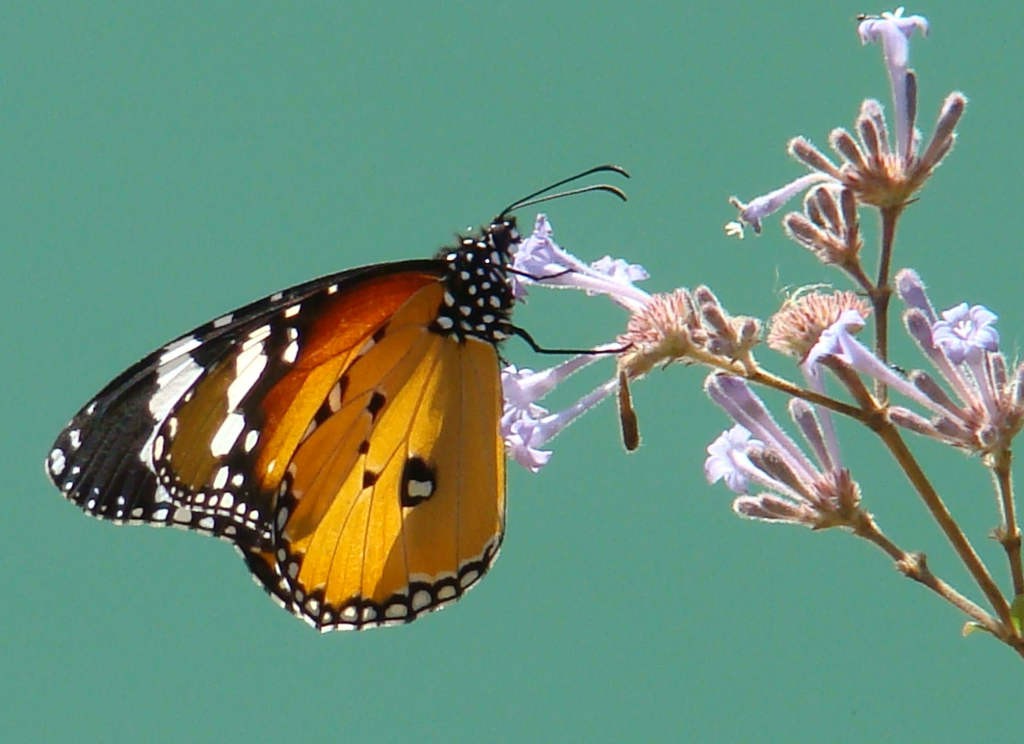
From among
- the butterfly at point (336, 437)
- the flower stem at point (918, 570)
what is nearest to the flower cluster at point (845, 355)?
the flower stem at point (918, 570)

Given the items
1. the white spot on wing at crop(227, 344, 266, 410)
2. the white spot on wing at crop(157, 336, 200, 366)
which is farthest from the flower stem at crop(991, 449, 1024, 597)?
the white spot on wing at crop(157, 336, 200, 366)

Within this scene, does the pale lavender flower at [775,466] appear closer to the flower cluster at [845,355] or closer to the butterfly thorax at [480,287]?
the flower cluster at [845,355]

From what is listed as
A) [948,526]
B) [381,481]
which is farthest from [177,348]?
[948,526]

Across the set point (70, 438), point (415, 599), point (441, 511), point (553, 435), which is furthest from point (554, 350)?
point (70, 438)

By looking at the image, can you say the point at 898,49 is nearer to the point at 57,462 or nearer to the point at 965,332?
the point at 965,332

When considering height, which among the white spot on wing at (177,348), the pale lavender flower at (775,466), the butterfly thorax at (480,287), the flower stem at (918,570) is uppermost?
the butterfly thorax at (480,287)

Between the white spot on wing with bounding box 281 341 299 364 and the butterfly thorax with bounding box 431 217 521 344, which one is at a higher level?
the butterfly thorax with bounding box 431 217 521 344

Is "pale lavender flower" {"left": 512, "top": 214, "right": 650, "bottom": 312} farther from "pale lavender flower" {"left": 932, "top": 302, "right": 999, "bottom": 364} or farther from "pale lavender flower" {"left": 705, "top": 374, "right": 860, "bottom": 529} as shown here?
"pale lavender flower" {"left": 932, "top": 302, "right": 999, "bottom": 364}

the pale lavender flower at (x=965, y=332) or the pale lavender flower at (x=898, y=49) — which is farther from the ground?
the pale lavender flower at (x=898, y=49)
